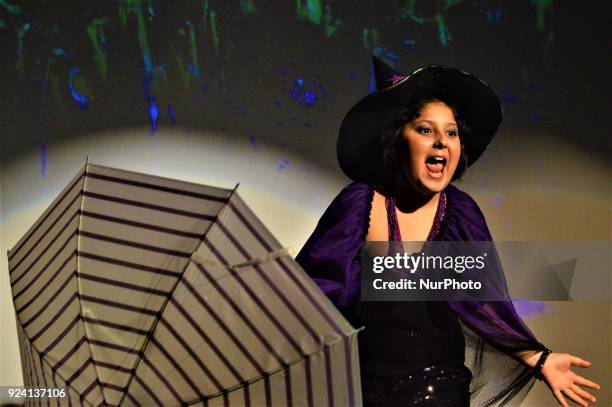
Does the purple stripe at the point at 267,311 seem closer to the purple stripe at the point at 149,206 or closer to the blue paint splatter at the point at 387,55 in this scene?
the purple stripe at the point at 149,206

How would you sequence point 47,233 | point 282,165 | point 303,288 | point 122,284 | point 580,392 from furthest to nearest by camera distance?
point 282,165, point 580,392, point 47,233, point 122,284, point 303,288

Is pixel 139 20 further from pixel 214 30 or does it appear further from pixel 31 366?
pixel 31 366

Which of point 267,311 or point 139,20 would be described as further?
point 139,20

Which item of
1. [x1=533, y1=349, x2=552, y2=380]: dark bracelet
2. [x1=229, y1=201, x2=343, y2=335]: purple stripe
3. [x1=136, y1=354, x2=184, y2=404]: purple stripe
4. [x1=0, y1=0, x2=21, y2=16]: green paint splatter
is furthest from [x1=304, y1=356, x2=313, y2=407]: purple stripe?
[x1=0, y1=0, x2=21, y2=16]: green paint splatter

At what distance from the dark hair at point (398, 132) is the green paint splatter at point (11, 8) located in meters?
1.56

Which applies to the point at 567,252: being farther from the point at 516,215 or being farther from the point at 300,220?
the point at 300,220

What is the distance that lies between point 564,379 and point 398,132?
101 cm

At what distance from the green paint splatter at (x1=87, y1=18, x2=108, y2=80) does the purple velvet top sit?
1.08 m

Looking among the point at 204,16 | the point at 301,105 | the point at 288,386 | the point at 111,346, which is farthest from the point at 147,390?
the point at 204,16

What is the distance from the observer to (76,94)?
3.13 metres

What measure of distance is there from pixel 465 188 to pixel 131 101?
1.33 m

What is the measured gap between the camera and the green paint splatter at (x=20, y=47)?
3166mm

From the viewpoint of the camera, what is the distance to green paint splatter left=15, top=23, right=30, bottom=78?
10.4 feet

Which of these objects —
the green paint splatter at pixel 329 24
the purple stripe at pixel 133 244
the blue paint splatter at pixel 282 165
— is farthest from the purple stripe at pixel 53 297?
the green paint splatter at pixel 329 24
